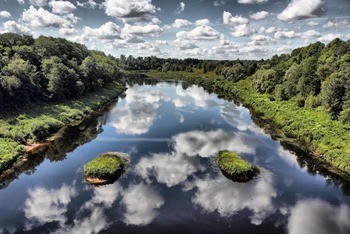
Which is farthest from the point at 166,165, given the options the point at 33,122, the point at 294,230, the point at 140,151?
the point at 33,122

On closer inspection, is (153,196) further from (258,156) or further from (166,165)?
(258,156)

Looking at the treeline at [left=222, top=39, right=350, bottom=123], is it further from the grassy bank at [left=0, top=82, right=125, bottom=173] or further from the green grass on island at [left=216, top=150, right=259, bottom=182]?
the grassy bank at [left=0, top=82, right=125, bottom=173]

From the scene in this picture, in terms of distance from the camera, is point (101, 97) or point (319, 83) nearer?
point (319, 83)

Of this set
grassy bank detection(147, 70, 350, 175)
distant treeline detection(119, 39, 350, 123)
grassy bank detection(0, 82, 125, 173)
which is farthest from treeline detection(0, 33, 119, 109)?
distant treeline detection(119, 39, 350, 123)

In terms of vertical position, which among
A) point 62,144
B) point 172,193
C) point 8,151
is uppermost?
point 8,151

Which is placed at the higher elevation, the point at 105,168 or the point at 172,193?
the point at 105,168

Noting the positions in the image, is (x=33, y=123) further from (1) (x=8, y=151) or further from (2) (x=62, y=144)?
(1) (x=8, y=151)

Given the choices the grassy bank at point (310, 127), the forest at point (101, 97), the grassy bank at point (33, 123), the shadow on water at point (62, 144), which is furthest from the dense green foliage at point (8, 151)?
the grassy bank at point (310, 127)

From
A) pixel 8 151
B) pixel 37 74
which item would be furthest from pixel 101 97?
pixel 8 151
